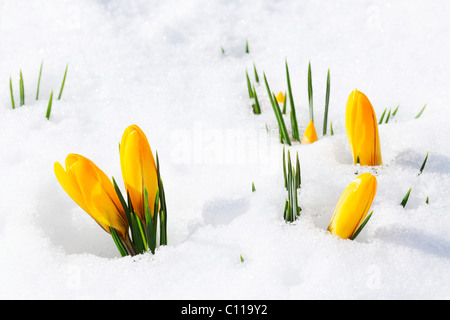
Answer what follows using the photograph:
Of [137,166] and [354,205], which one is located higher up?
[137,166]

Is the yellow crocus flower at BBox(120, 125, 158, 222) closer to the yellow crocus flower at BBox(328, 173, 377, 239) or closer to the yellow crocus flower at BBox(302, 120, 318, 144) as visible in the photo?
the yellow crocus flower at BBox(328, 173, 377, 239)

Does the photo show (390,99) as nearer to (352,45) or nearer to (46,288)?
(352,45)

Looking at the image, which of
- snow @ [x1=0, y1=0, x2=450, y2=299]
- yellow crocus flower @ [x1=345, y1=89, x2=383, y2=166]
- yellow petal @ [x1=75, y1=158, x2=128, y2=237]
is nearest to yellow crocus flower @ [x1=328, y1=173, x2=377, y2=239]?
snow @ [x1=0, y1=0, x2=450, y2=299]

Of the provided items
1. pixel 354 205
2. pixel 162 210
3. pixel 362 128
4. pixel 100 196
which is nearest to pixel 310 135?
pixel 362 128

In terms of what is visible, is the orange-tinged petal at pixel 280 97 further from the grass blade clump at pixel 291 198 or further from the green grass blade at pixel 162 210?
the green grass blade at pixel 162 210

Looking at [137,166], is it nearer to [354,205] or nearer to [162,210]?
[162,210]

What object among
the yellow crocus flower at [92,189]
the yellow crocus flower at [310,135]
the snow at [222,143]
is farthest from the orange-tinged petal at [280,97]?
the yellow crocus flower at [92,189]

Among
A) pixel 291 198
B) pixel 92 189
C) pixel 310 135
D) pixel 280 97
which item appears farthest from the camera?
pixel 280 97
